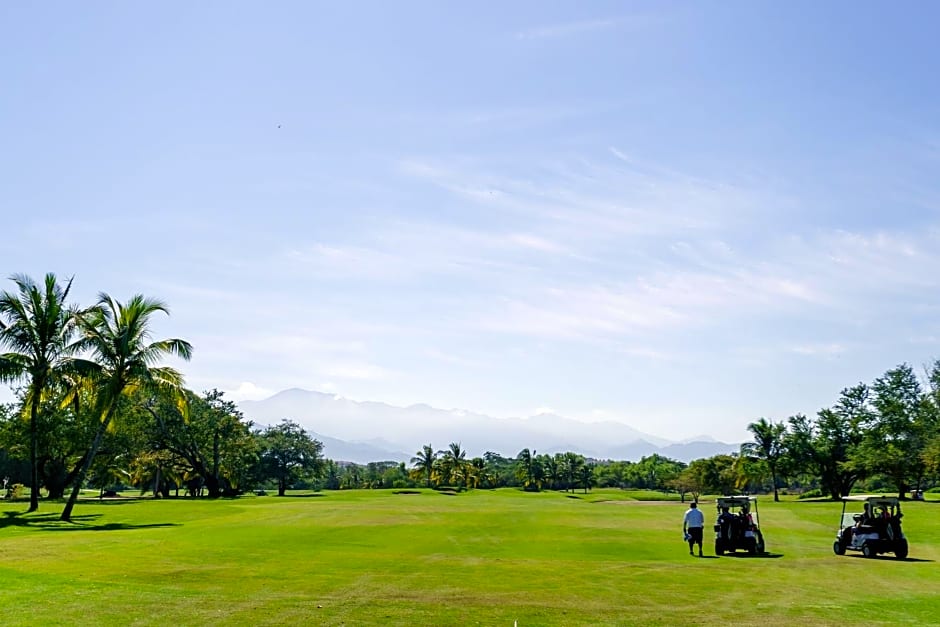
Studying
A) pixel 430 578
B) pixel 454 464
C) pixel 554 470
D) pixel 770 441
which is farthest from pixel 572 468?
pixel 430 578

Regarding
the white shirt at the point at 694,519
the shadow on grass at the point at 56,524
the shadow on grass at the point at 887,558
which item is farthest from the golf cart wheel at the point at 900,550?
the shadow on grass at the point at 56,524

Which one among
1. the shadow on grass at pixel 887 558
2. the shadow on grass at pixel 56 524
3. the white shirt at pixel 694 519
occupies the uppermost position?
the white shirt at pixel 694 519

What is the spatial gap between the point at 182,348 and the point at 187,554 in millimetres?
22642

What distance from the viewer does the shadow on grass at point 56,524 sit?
→ 34.9 metres

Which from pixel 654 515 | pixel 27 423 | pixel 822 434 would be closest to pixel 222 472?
pixel 27 423

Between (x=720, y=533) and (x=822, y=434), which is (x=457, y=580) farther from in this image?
(x=822, y=434)

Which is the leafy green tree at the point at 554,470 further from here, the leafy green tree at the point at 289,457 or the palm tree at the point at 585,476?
the leafy green tree at the point at 289,457

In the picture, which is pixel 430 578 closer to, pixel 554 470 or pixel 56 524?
pixel 56 524

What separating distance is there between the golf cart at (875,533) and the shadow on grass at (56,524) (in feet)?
96.8

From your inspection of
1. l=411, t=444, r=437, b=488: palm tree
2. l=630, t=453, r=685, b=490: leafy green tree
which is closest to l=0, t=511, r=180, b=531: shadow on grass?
l=411, t=444, r=437, b=488: palm tree

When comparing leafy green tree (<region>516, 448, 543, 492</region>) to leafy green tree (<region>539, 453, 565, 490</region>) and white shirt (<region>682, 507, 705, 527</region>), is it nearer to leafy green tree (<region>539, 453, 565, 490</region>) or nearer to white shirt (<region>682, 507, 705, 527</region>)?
leafy green tree (<region>539, 453, 565, 490</region>)

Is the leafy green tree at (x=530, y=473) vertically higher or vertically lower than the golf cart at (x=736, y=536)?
lower

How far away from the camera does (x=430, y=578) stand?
19.1 meters

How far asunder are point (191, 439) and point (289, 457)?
25.4 m
